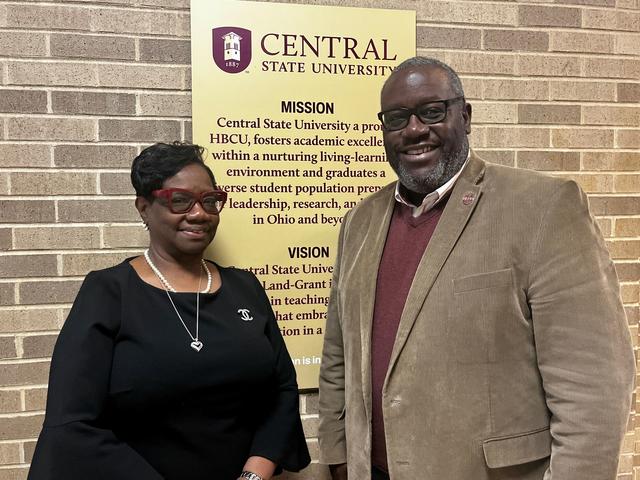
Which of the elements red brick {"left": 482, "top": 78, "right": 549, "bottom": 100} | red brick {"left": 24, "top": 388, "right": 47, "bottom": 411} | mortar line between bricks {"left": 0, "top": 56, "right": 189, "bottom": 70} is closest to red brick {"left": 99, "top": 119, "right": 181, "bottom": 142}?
mortar line between bricks {"left": 0, "top": 56, "right": 189, "bottom": 70}

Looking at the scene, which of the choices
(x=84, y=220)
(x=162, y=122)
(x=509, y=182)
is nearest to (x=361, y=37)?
(x=162, y=122)

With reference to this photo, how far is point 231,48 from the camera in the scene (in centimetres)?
225

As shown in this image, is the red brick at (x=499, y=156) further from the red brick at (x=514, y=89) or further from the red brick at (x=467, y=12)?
the red brick at (x=467, y=12)

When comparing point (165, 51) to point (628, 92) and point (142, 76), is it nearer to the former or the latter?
point (142, 76)

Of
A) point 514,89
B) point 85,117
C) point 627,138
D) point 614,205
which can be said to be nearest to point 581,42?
point 514,89

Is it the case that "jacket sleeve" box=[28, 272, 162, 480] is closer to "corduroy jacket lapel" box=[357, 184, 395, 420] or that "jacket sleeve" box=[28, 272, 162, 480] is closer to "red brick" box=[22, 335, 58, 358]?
"red brick" box=[22, 335, 58, 358]

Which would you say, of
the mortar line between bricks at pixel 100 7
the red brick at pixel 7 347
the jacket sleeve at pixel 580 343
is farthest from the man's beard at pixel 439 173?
the red brick at pixel 7 347

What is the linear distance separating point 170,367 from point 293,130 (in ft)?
3.67

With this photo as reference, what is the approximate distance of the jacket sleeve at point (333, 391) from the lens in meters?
2.02

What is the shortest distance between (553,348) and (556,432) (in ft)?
0.75

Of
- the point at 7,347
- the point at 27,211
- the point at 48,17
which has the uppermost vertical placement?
the point at 48,17

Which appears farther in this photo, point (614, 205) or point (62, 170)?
point (614, 205)

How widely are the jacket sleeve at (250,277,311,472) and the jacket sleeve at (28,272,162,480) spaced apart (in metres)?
0.39

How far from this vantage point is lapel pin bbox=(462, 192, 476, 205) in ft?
5.30
